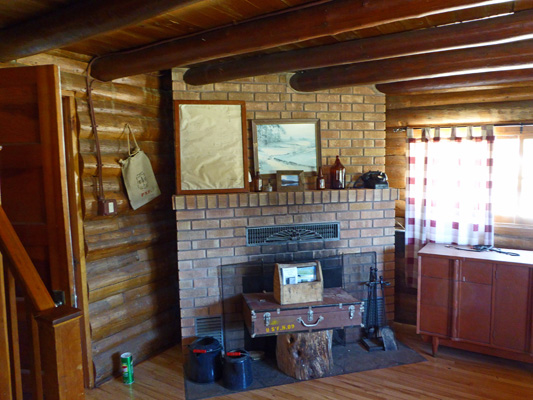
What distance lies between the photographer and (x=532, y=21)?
226 centimetres

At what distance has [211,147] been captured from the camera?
3705mm

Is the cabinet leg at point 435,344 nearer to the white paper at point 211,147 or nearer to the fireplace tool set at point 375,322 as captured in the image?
the fireplace tool set at point 375,322

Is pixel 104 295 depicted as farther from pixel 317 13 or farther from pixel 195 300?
pixel 317 13

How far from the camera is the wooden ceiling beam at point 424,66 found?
2.75 metres

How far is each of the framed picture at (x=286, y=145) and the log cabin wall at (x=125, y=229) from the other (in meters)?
0.88

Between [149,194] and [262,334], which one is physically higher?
[149,194]

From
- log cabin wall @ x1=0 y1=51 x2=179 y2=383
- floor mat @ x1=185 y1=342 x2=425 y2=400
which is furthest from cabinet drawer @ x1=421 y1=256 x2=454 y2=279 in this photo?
log cabin wall @ x1=0 y1=51 x2=179 y2=383

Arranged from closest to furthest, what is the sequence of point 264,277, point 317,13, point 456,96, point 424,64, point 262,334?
point 317,13 → point 424,64 → point 262,334 → point 264,277 → point 456,96

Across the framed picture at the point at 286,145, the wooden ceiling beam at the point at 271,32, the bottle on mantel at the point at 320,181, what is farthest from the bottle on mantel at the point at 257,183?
the wooden ceiling beam at the point at 271,32

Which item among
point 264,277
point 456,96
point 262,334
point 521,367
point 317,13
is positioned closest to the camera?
point 317,13

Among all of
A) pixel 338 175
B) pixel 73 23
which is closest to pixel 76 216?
pixel 73 23

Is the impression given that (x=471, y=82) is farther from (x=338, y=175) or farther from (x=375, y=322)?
(x=375, y=322)

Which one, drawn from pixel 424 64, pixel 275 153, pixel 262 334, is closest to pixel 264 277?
pixel 262 334

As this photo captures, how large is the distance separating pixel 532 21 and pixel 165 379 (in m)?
3.47
